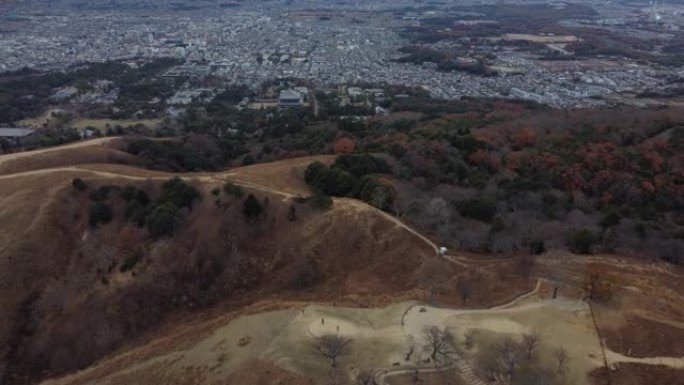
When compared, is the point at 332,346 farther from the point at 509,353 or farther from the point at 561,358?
the point at 561,358

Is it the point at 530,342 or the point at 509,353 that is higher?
the point at 530,342

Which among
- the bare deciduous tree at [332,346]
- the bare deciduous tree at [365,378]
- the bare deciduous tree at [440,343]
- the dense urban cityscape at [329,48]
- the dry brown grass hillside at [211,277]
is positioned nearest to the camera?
the bare deciduous tree at [365,378]

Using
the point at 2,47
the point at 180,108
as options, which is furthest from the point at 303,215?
the point at 2,47

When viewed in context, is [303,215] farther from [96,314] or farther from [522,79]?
[522,79]

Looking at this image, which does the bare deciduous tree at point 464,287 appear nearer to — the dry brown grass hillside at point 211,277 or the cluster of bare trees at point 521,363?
the dry brown grass hillside at point 211,277

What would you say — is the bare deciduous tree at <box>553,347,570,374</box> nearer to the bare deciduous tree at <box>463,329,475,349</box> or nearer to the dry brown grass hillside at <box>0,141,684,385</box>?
the dry brown grass hillside at <box>0,141,684,385</box>

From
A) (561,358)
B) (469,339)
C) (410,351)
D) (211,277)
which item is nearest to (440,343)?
(410,351)

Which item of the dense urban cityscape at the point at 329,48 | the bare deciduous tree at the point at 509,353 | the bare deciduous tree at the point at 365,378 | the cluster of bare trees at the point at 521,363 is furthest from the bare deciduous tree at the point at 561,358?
the dense urban cityscape at the point at 329,48
